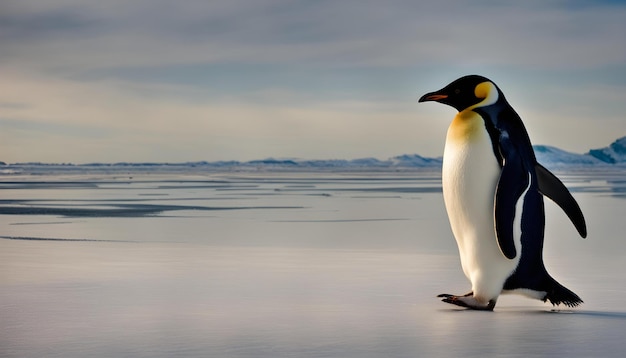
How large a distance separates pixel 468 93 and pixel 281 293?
1451mm

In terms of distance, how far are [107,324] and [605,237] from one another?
5.42 metres

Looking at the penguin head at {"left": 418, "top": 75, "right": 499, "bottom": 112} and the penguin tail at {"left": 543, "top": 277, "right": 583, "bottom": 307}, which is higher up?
the penguin head at {"left": 418, "top": 75, "right": 499, "bottom": 112}

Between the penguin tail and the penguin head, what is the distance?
96 cm

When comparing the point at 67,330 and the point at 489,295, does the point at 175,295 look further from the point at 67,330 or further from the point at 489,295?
the point at 489,295

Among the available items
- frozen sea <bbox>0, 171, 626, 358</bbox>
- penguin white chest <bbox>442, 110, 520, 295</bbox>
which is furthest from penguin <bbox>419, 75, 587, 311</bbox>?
frozen sea <bbox>0, 171, 626, 358</bbox>

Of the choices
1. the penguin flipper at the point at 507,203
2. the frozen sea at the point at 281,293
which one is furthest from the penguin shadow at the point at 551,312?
the penguin flipper at the point at 507,203

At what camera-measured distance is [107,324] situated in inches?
166

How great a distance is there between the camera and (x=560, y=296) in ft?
15.5

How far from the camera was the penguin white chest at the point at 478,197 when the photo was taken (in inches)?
184

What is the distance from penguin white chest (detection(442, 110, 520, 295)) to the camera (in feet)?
15.4

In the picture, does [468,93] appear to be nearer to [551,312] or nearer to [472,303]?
[472,303]

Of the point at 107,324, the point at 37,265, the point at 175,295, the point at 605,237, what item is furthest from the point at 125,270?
the point at 605,237

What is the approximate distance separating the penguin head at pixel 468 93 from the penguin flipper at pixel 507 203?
36 centimetres

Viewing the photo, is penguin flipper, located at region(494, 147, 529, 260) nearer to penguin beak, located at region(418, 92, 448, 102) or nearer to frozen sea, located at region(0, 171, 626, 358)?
frozen sea, located at region(0, 171, 626, 358)
